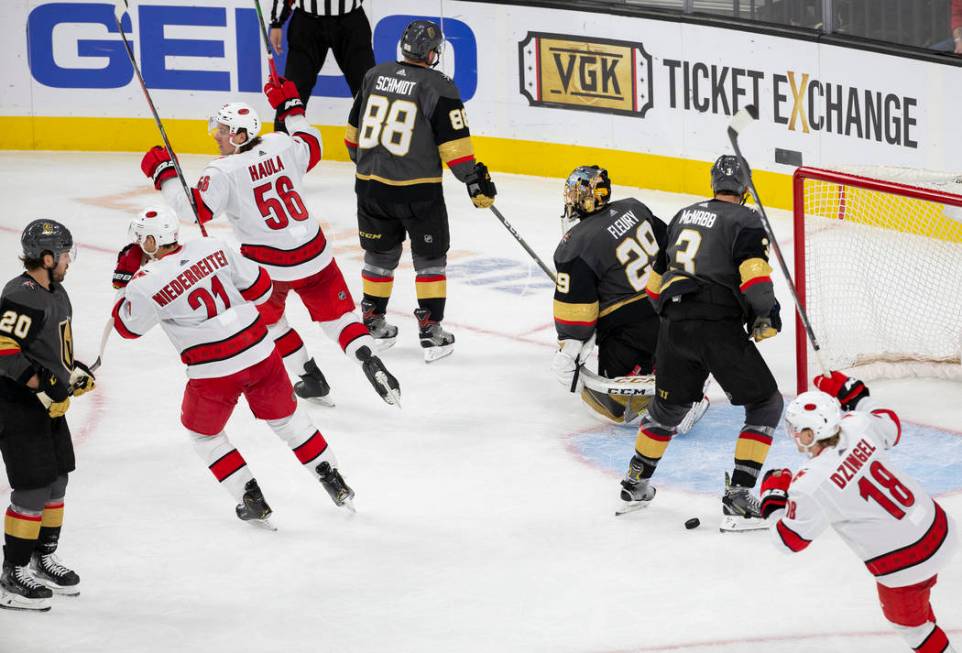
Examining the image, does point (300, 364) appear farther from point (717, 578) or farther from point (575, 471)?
point (717, 578)

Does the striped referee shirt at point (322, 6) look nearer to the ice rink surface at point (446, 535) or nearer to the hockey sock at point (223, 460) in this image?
the ice rink surface at point (446, 535)

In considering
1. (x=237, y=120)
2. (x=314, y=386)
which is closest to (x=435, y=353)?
(x=314, y=386)

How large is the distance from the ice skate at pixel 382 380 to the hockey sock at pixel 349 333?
0.09 metres

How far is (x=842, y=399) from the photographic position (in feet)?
14.1

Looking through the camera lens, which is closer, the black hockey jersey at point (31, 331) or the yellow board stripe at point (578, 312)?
the black hockey jersey at point (31, 331)

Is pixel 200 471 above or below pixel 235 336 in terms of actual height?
below

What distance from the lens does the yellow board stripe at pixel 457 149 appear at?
6828mm

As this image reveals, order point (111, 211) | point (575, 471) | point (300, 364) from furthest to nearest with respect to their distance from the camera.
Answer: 1. point (111, 211)
2. point (300, 364)
3. point (575, 471)

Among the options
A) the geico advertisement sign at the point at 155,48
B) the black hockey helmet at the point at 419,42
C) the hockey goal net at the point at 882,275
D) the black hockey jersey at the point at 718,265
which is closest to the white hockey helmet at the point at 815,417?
the black hockey jersey at the point at 718,265

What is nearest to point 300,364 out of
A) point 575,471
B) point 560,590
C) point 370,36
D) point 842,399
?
point 575,471

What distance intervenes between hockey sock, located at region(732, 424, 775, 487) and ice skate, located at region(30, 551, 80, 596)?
7.08ft

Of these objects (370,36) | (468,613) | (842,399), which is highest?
(370,36)

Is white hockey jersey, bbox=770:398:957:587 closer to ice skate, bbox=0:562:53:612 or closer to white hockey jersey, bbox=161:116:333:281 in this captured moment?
ice skate, bbox=0:562:53:612

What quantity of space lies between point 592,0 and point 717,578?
5.41 m
